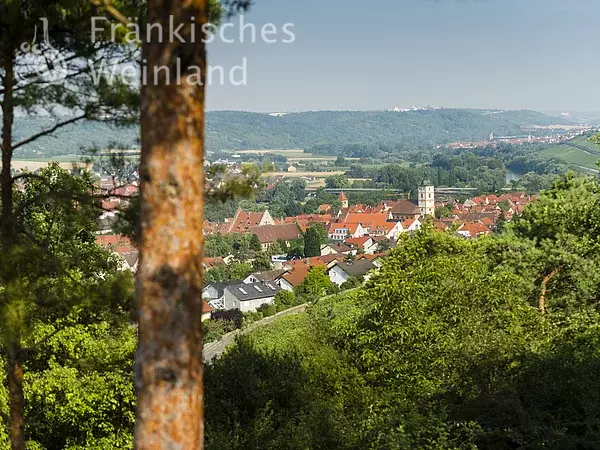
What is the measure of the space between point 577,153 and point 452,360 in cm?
15216

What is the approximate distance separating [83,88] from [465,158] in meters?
161

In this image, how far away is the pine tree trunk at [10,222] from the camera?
15.4ft

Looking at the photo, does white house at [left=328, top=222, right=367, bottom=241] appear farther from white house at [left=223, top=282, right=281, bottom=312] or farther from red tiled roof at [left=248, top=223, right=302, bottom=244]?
white house at [left=223, top=282, right=281, bottom=312]

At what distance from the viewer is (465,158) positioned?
159000 mm

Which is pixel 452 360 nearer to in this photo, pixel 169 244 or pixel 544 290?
pixel 544 290

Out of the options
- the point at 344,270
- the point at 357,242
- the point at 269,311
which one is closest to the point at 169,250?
the point at 269,311

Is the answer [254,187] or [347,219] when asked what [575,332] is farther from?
[347,219]

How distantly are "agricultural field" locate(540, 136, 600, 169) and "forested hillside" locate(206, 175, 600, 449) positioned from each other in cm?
12227

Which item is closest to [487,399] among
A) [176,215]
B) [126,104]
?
[126,104]

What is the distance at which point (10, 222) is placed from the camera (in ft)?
15.8

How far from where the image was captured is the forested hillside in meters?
6.72

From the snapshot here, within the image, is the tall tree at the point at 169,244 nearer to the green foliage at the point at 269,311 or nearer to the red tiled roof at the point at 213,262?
the green foliage at the point at 269,311

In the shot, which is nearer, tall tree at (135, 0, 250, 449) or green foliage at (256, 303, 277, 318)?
tall tree at (135, 0, 250, 449)

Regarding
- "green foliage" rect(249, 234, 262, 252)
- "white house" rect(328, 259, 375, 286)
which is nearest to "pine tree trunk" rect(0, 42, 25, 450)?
"white house" rect(328, 259, 375, 286)
